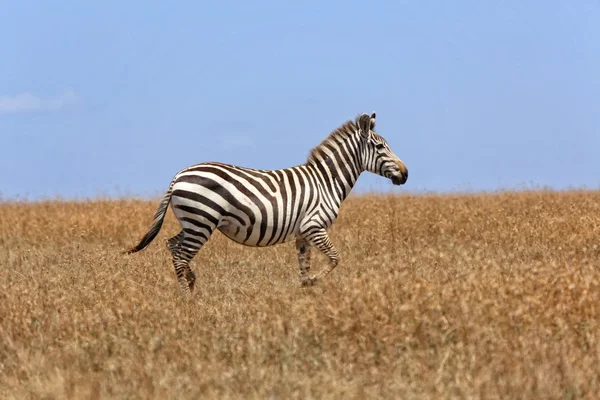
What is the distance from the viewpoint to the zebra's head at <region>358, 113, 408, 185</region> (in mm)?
11227

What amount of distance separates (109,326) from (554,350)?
3.69 metres

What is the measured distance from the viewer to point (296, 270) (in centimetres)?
1221

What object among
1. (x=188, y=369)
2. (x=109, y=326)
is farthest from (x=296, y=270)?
(x=188, y=369)

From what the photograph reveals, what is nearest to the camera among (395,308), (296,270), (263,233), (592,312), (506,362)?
(506,362)

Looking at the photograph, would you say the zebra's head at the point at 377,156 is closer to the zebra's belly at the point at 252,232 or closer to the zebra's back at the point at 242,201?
the zebra's back at the point at 242,201

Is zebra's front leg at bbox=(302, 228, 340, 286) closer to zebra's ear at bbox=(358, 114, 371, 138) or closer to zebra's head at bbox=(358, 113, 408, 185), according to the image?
zebra's head at bbox=(358, 113, 408, 185)

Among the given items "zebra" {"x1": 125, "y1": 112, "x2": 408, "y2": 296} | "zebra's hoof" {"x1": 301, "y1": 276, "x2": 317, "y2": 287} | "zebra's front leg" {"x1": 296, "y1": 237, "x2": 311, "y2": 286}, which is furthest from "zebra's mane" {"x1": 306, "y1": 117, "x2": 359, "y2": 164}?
"zebra's hoof" {"x1": 301, "y1": 276, "x2": 317, "y2": 287}

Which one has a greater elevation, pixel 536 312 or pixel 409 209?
pixel 409 209

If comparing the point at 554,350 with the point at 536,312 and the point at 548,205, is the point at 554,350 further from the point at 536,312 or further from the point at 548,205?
the point at 548,205

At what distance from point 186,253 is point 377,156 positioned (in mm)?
3055

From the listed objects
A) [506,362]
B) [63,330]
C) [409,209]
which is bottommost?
[63,330]

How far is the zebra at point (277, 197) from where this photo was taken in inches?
386

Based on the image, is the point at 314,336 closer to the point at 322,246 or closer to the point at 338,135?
the point at 322,246

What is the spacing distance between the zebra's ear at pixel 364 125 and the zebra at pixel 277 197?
1 cm
